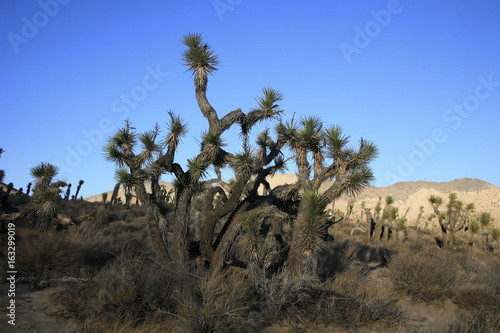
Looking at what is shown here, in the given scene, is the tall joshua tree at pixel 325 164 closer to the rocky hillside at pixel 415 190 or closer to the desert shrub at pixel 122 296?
the desert shrub at pixel 122 296

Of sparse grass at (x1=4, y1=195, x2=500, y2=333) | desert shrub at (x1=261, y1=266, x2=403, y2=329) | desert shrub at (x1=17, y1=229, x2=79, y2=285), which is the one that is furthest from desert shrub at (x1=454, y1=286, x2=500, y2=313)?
desert shrub at (x1=17, y1=229, x2=79, y2=285)

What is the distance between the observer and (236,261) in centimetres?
1108

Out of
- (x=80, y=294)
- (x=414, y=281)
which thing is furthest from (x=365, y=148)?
(x=80, y=294)

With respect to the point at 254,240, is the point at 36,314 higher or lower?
lower

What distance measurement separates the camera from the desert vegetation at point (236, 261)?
6.64 m

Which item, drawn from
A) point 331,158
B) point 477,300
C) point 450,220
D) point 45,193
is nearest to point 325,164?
point 331,158

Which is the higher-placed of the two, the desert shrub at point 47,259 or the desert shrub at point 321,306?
the desert shrub at point 47,259

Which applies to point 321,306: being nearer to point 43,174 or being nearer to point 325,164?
point 325,164

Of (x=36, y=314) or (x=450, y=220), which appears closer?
(x=36, y=314)

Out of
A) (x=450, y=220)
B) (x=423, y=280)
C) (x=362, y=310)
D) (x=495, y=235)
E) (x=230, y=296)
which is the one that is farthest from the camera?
(x=450, y=220)

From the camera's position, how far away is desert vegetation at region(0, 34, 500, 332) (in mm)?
6641

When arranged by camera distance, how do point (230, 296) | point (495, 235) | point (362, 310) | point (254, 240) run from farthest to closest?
point (495, 235), point (254, 240), point (362, 310), point (230, 296)

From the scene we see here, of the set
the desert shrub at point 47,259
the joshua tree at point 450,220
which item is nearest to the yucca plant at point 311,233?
the desert shrub at point 47,259

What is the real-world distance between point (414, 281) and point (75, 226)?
11357mm
